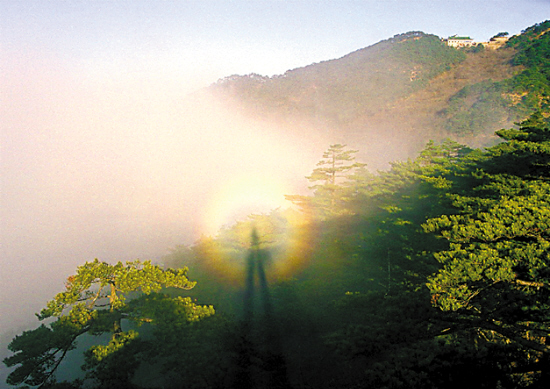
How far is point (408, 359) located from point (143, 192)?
604 feet

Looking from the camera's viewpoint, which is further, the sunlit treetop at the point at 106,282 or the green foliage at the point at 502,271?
the sunlit treetop at the point at 106,282

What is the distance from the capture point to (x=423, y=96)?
145 metres

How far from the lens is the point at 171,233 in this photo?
351ft

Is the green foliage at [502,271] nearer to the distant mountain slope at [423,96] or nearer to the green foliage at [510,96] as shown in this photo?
the distant mountain slope at [423,96]

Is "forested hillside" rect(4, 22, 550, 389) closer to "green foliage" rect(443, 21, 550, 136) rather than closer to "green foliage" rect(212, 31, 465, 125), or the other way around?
"green foliage" rect(443, 21, 550, 136)

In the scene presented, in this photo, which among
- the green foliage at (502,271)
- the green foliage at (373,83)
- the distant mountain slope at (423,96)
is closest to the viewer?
the green foliage at (502,271)

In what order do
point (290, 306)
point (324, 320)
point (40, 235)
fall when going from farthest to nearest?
point (40, 235)
point (290, 306)
point (324, 320)

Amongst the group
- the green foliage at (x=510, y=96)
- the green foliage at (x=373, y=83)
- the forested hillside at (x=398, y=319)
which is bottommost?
the forested hillside at (x=398, y=319)

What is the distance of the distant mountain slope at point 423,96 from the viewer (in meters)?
98.2

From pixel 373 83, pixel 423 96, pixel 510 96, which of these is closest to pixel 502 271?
pixel 510 96

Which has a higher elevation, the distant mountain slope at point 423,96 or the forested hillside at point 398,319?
the distant mountain slope at point 423,96

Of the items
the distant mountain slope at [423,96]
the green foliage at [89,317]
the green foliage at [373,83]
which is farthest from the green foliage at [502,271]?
the green foliage at [373,83]

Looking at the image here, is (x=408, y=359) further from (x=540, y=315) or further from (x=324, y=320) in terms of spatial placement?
(x=324, y=320)

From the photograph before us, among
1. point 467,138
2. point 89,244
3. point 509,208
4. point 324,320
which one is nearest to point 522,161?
point 509,208
